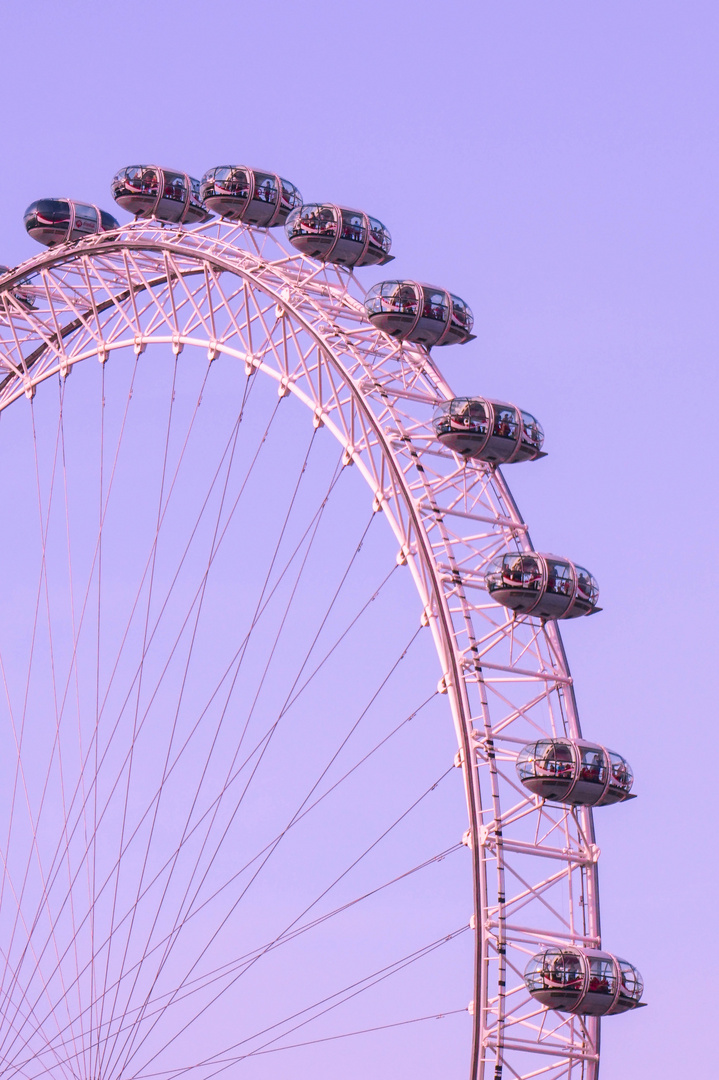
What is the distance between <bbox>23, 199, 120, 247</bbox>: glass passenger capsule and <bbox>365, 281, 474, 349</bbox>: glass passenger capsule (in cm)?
842

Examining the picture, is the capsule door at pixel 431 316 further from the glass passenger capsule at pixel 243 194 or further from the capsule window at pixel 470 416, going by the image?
the glass passenger capsule at pixel 243 194

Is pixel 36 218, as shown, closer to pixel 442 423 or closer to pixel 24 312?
pixel 24 312

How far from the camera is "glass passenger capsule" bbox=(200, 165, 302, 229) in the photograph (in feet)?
155

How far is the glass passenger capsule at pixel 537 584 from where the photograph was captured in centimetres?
4344

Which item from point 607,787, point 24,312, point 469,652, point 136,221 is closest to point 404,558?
point 469,652

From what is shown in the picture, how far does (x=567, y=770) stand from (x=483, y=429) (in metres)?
6.31

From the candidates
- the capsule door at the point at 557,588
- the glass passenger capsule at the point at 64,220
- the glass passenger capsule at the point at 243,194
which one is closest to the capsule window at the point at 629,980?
the capsule door at the point at 557,588

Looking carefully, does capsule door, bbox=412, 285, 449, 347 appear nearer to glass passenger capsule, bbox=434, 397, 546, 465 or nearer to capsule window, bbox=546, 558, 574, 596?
glass passenger capsule, bbox=434, 397, 546, 465

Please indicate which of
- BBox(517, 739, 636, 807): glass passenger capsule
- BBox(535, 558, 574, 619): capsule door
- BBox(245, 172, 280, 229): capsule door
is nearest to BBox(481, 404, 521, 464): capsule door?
BBox(535, 558, 574, 619): capsule door

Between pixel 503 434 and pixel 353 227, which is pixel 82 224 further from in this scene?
pixel 503 434

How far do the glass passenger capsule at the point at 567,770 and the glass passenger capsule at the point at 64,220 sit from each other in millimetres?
15561

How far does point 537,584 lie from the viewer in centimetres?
4344

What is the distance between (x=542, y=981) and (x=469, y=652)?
568 cm

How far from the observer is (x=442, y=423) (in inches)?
1752
